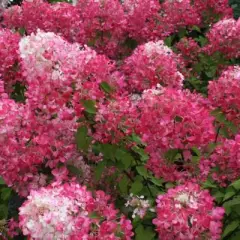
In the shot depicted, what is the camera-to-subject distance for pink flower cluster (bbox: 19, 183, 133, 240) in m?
1.75

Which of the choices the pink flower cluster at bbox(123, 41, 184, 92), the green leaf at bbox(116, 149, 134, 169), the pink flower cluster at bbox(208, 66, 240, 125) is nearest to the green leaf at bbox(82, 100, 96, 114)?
the green leaf at bbox(116, 149, 134, 169)

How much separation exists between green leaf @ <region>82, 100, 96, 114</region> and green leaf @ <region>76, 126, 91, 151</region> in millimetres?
105

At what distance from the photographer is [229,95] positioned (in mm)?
2479

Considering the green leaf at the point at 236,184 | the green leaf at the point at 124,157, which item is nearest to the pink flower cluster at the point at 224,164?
the green leaf at the point at 236,184

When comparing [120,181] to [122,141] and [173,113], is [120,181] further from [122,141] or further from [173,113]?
[173,113]

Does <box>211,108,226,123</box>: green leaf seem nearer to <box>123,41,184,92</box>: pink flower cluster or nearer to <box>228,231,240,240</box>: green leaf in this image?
<box>123,41,184,92</box>: pink flower cluster

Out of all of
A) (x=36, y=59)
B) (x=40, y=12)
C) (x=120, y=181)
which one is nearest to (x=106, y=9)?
(x=40, y=12)

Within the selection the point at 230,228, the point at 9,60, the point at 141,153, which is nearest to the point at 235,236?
the point at 230,228

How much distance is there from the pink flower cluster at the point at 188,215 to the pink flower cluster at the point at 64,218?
162 millimetres

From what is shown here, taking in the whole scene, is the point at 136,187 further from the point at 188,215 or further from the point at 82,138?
the point at 188,215

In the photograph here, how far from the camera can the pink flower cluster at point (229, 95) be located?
2449mm

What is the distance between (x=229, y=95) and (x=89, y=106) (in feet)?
2.33

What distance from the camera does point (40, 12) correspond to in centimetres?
377

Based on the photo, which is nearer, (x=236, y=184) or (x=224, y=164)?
(x=236, y=184)
